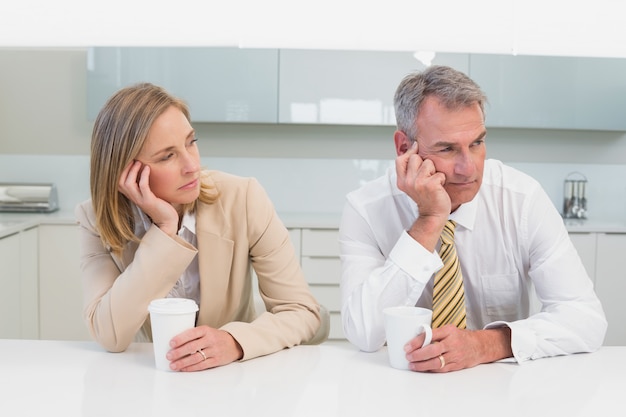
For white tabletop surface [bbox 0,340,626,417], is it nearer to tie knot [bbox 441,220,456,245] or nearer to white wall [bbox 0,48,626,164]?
tie knot [bbox 441,220,456,245]

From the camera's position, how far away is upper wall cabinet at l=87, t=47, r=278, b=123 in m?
3.98

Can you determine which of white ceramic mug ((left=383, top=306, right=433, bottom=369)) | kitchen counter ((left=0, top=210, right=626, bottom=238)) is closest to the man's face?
white ceramic mug ((left=383, top=306, right=433, bottom=369))

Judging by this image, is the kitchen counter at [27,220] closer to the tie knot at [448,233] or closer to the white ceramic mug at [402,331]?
the tie knot at [448,233]

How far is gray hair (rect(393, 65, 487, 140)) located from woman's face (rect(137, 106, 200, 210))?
0.54 meters

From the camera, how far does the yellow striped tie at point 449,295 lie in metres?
1.59

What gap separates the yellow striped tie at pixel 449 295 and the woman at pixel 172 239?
303mm

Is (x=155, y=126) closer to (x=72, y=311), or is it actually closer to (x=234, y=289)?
(x=234, y=289)

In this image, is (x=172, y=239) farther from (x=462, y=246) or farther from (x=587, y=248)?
(x=587, y=248)

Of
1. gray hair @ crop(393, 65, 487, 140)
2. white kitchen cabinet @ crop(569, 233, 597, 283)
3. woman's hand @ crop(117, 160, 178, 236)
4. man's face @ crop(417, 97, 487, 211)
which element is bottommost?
white kitchen cabinet @ crop(569, 233, 597, 283)

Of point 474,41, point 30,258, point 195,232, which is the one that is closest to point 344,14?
point 474,41

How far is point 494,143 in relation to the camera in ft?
14.5

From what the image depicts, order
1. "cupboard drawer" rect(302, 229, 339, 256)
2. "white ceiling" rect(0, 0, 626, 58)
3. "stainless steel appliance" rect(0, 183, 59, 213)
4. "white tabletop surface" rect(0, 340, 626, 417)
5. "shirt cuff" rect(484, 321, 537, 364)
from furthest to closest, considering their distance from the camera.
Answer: "stainless steel appliance" rect(0, 183, 59, 213) < "cupboard drawer" rect(302, 229, 339, 256) < "shirt cuff" rect(484, 321, 537, 364) < "white ceiling" rect(0, 0, 626, 58) < "white tabletop surface" rect(0, 340, 626, 417)

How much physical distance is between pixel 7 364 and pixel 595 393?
110 cm

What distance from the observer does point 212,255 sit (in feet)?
5.74
